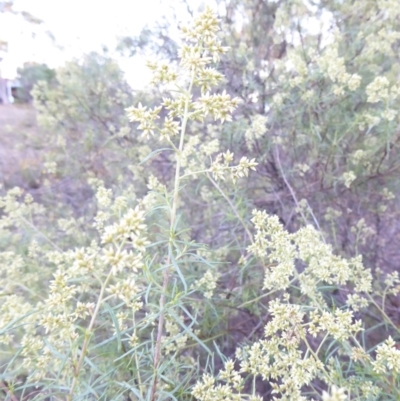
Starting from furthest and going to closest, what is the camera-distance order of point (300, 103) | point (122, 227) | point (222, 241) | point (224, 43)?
point (224, 43)
point (222, 241)
point (300, 103)
point (122, 227)

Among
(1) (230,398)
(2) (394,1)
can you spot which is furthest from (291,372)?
(2) (394,1)

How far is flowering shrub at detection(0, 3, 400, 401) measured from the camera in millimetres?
1352

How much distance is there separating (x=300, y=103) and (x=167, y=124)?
193cm

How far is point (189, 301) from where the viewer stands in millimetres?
2010

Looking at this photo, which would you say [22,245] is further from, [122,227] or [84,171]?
[122,227]

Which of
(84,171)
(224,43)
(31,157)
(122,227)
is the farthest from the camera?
(31,157)

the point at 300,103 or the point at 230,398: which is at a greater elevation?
the point at 300,103

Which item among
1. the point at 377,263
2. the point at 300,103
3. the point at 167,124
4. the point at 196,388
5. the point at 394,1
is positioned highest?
the point at 394,1

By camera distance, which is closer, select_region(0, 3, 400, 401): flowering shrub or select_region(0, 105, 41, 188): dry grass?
select_region(0, 3, 400, 401): flowering shrub

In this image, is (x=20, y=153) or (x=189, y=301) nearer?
(x=189, y=301)

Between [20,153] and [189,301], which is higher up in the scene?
[189,301]

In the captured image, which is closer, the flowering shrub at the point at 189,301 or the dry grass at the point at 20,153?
the flowering shrub at the point at 189,301

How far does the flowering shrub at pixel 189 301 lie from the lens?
1352mm

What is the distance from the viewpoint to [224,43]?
3.57 meters
